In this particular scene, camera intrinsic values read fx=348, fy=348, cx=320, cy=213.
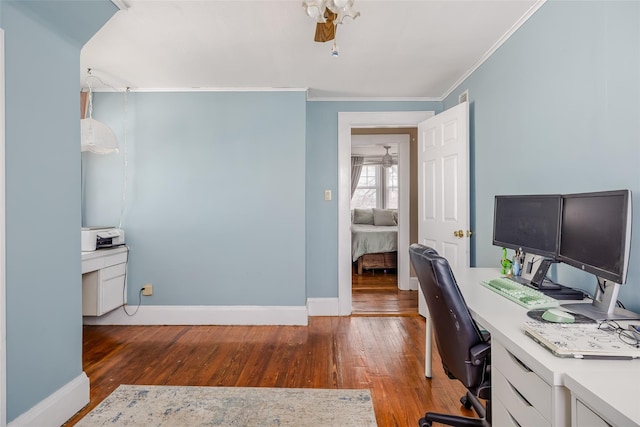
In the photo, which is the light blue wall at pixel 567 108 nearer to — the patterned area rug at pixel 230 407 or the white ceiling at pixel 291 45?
the white ceiling at pixel 291 45

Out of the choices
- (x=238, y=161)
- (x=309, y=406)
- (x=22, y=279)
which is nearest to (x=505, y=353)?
(x=309, y=406)

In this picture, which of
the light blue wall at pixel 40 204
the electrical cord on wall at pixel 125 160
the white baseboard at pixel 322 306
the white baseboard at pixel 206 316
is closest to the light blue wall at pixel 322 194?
the white baseboard at pixel 322 306

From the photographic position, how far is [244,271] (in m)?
3.47

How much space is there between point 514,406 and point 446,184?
2230 millimetres

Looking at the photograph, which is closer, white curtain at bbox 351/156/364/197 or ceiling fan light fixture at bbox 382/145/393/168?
ceiling fan light fixture at bbox 382/145/393/168

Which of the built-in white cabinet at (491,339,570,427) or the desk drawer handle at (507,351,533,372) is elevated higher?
the desk drawer handle at (507,351,533,372)

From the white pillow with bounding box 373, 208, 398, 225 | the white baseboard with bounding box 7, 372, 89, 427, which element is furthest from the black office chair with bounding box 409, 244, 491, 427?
the white pillow with bounding box 373, 208, 398, 225

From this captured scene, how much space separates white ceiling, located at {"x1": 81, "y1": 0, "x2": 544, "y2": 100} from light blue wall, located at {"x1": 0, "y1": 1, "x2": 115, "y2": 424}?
1.44 ft

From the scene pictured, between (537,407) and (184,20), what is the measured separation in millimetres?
2576

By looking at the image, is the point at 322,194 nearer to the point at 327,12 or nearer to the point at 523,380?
the point at 327,12

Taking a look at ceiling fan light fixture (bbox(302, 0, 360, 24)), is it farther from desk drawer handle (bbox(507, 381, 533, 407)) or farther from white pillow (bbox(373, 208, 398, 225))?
white pillow (bbox(373, 208, 398, 225))

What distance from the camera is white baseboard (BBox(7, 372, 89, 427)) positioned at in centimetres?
167

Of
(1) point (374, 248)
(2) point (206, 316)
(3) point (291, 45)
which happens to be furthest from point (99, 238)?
(1) point (374, 248)

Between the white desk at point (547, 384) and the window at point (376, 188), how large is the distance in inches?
260
